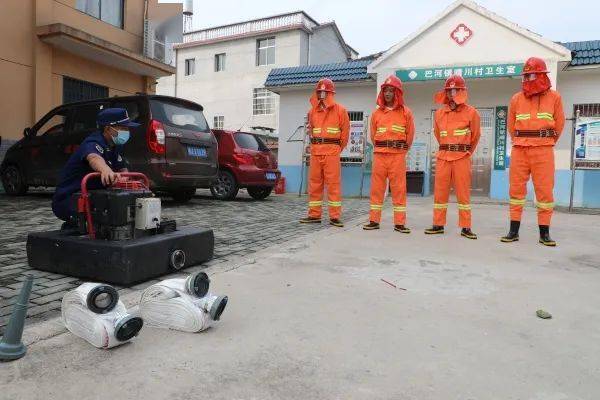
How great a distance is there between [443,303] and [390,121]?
3.64 meters

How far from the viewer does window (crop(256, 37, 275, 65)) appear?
96.7 ft

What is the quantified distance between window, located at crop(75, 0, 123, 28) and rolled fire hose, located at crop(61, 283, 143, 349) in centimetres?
1263

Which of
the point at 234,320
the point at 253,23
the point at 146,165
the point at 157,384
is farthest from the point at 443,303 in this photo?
the point at 253,23

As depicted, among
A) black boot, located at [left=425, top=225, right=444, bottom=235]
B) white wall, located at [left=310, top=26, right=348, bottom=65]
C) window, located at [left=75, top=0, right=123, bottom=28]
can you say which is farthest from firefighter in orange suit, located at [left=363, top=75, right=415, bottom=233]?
white wall, located at [left=310, top=26, right=348, bottom=65]

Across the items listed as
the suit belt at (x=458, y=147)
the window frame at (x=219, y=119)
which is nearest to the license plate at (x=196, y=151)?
the suit belt at (x=458, y=147)

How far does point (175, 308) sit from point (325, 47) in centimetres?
3052

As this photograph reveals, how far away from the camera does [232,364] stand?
221 centimetres

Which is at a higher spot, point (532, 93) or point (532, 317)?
point (532, 93)

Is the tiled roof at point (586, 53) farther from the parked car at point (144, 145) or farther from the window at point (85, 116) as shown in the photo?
the window at point (85, 116)

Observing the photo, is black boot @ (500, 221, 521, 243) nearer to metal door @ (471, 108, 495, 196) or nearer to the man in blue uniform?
the man in blue uniform

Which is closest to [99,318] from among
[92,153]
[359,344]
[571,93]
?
[359,344]

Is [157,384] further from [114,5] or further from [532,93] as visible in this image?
[114,5]

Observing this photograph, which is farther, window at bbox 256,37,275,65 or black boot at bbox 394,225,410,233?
window at bbox 256,37,275,65

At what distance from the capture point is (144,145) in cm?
747
